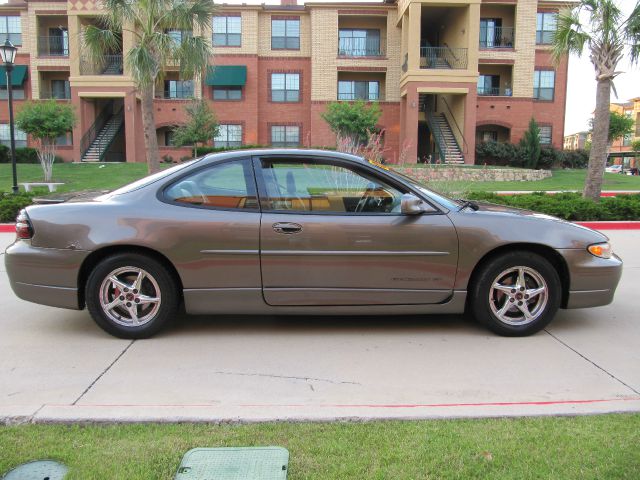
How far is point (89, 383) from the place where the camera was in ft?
13.0

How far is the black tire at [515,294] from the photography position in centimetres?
487

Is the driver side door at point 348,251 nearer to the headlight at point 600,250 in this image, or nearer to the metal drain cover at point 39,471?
the headlight at point 600,250

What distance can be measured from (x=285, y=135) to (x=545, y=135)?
16.3 meters

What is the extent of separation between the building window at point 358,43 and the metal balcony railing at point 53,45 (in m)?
16.7

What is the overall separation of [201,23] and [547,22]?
25.5 m

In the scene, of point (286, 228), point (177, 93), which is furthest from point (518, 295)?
point (177, 93)

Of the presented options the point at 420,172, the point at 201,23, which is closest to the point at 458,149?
the point at 420,172

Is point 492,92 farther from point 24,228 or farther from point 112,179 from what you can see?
point 24,228

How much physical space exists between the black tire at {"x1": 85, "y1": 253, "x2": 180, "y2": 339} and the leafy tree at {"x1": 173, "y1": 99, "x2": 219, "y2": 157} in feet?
87.2

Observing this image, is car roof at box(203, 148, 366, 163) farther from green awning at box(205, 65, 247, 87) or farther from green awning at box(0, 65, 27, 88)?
green awning at box(0, 65, 27, 88)

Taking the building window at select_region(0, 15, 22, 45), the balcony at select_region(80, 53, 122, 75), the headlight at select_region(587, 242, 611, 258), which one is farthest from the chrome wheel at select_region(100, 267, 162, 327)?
the building window at select_region(0, 15, 22, 45)

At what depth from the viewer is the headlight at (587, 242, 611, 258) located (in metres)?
4.97

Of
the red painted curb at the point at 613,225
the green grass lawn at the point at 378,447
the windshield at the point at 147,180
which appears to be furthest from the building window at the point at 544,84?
the green grass lawn at the point at 378,447

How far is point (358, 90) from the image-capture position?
3553cm
